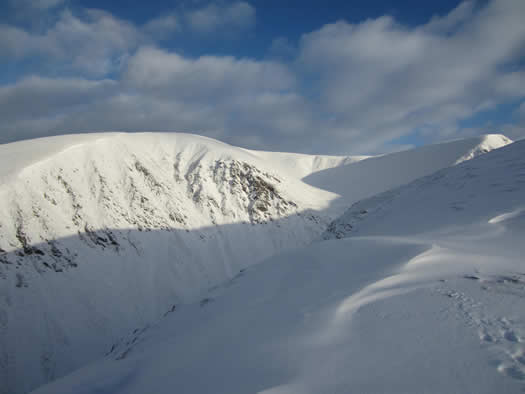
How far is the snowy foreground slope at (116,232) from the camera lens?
1734 cm

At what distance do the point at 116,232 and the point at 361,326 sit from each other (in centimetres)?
2541

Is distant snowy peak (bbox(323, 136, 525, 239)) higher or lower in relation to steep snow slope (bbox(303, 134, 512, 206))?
A: lower

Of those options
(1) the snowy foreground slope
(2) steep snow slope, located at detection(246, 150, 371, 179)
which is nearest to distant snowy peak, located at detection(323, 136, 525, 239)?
(1) the snowy foreground slope

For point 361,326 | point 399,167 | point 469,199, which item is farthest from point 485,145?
point 361,326

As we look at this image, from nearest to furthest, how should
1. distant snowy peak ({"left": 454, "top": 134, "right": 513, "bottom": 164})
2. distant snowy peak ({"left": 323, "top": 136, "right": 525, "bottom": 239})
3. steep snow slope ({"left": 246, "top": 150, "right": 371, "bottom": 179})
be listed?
distant snowy peak ({"left": 323, "top": 136, "right": 525, "bottom": 239}), distant snowy peak ({"left": 454, "top": 134, "right": 513, "bottom": 164}), steep snow slope ({"left": 246, "top": 150, "right": 371, "bottom": 179})

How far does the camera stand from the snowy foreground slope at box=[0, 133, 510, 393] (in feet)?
56.9

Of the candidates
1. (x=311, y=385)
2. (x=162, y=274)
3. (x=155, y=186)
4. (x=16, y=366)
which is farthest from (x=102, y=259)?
(x=311, y=385)

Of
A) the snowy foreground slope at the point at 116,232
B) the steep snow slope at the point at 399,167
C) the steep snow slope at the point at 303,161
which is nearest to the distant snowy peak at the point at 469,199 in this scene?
the snowy foreground slope at the point at 116,232

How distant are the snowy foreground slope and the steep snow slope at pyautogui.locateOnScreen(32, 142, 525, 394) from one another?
3.52 meters

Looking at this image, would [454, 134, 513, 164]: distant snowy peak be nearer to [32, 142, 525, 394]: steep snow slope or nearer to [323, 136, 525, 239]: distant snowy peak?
[323, 136, 525, 239]: distant snowy peak

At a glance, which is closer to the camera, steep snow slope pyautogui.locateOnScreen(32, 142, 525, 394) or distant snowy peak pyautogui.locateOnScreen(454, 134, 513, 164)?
steep snow slope pyautogui.locateOnScreen(32, 142, 525, 394)

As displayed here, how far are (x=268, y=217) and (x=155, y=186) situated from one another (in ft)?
46.3

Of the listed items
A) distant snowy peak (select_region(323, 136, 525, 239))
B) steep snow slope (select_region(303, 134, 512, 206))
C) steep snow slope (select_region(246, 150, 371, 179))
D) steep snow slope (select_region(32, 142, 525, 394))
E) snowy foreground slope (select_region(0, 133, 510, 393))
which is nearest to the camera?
steep snow slope (select_region(32, 142, 525, 394))

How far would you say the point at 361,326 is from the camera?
3311 millimetres
